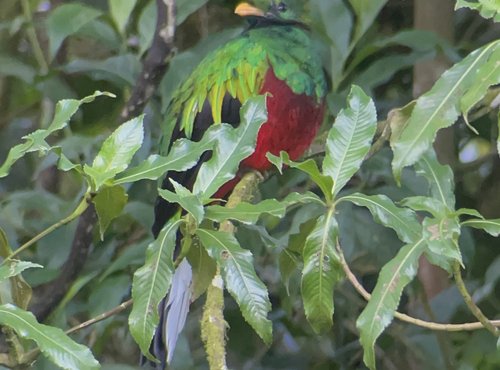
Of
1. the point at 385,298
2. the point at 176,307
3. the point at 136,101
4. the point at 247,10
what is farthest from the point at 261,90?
the point at 385,298

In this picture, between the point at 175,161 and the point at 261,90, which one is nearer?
the point at 175,161

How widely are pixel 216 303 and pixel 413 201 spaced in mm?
345

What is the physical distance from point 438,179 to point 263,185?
2.56ft

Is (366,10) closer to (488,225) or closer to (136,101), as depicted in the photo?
(136,101)

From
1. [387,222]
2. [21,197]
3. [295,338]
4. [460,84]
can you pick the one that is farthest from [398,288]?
[295,338]

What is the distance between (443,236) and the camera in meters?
0.79

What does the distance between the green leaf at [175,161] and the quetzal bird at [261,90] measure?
0.69 m

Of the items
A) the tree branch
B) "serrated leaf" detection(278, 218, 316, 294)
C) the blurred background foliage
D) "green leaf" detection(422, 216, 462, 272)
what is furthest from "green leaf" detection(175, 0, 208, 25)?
"green leaf" detection(422, 216, 462, 272)

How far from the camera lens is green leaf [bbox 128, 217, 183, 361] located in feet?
2.55

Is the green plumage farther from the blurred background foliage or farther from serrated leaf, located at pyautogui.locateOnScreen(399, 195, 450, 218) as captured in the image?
serrated leaf, located at pyautogui.locateOnScreen(399, 195, 450, 218)

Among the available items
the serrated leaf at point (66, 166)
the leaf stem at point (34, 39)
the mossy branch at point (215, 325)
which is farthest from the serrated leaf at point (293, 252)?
the leaf stem at point (34, 39)

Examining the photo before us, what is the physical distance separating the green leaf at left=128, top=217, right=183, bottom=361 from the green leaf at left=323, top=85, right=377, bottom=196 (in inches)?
6.6

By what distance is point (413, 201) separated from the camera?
33.5 inches

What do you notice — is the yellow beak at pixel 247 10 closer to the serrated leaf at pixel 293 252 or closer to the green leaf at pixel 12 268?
the serrated leaf at pixel 293 252
